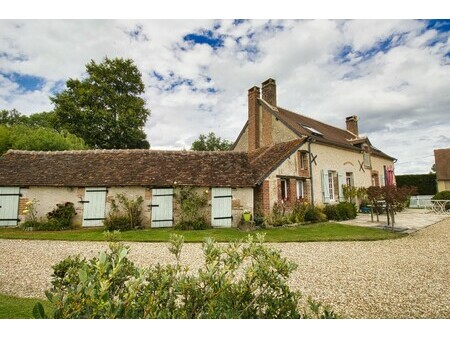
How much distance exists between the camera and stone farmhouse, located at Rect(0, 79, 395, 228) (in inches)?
499

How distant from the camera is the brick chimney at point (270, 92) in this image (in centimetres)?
1867

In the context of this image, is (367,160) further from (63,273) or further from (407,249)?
(63,273)

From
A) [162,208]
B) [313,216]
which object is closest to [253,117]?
[313,216]

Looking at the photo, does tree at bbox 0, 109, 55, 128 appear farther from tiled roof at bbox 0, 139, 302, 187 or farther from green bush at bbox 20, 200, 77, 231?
green bush at bbox 20, 200, 77, 231

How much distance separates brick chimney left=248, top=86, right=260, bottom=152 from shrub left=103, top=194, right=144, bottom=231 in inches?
365

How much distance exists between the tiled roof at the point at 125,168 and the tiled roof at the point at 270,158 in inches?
19.0

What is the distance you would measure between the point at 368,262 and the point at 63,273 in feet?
21.9

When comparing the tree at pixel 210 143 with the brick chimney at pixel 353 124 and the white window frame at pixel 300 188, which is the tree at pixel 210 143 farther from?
the white window frame at pixel 300 188

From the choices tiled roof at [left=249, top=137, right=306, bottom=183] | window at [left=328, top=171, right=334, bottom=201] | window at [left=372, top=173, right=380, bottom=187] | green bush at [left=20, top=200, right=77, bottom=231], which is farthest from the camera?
window at [left=372, top=173, right=380, bottom=187]

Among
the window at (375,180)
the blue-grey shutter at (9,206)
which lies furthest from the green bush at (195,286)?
the window at (375,180)

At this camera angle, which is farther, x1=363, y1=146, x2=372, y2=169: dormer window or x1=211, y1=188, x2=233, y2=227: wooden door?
x1=363, y1=146, x2=372, y2=169: dormer window

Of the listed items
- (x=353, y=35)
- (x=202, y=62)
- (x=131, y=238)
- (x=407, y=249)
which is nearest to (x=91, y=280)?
(x=202, y=62)

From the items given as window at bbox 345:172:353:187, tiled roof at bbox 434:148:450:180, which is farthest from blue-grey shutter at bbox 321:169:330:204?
tiled roof at bbox 434:148:450:180

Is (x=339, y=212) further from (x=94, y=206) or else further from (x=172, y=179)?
(x=94, y=206)
